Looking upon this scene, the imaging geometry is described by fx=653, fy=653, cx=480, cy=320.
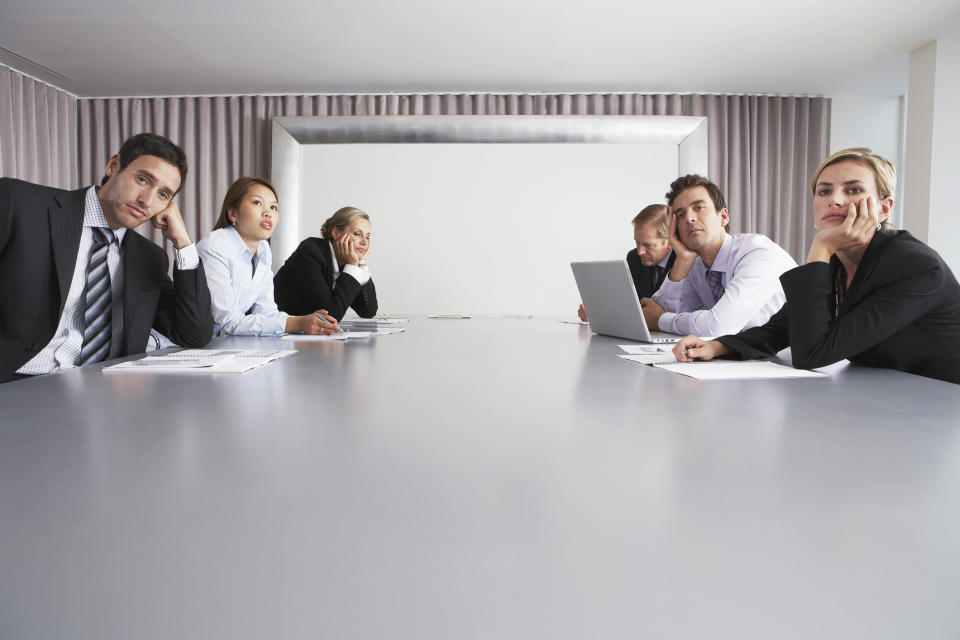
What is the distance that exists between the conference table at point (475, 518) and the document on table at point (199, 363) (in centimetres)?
26

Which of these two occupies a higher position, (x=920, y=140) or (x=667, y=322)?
(x=920, y=140)

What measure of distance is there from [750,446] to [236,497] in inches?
18.5

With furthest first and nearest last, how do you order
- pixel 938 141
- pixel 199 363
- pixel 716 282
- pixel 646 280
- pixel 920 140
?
pixel 920 140, pixel 938 141, pixel 646 280, pixel 716 282, pixel 199 363

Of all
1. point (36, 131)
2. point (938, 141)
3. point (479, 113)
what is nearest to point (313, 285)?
point (479, 113)

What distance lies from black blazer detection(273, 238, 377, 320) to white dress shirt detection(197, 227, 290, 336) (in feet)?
1.53

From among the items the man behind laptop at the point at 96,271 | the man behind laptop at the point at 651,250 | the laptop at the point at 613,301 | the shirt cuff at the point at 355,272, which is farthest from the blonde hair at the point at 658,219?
the man behind laptop at the point at 96,271

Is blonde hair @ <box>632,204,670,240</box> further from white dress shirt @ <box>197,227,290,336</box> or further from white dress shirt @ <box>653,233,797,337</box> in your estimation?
white dress shirt @ <box>197,227,290,336</box>

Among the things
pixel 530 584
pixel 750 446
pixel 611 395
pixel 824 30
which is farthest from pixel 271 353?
pixel 824 30

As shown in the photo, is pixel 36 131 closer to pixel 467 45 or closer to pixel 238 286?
pixel 467 45

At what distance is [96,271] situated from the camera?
1.70 metres

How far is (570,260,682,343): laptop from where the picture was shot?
6.10ft

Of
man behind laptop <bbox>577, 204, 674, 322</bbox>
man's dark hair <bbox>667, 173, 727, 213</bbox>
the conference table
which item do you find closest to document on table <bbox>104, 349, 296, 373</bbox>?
the conference table

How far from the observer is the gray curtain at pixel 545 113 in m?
4.84

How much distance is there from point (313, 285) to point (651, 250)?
1.75m
